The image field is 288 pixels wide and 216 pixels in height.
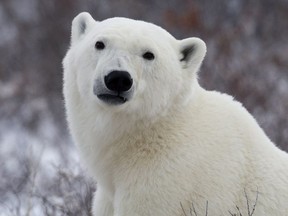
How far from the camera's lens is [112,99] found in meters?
4.49

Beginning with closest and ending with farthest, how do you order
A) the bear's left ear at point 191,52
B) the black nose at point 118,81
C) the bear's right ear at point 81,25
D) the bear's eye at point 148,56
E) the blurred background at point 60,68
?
the black nose at point 118,81 → the bear's eye at point 148,56 → the bear's left ear at point 191,52 → the bear's right ear at point 81,25 → the blurred background at point 60,68

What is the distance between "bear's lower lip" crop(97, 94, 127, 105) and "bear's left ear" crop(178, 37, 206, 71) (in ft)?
1.53

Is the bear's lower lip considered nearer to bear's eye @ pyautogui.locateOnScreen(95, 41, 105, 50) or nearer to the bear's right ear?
bear's eye @ pyautogui.locateOnScreen(95, 41, 105, 50)

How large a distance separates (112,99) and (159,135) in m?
0.30

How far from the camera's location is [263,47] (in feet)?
80.3

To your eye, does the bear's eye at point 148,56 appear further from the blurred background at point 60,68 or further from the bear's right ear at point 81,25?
the blurred background at point 60,68

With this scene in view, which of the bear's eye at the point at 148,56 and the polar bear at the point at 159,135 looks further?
the bear's eye at the point at 148,56

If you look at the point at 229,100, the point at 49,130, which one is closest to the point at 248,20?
the point at 49,130

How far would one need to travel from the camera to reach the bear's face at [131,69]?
446cm

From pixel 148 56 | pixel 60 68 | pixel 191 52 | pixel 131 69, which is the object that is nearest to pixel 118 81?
pixel 131 69

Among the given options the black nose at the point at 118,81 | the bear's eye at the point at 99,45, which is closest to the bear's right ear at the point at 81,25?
the bear's eye at the point at 99,45

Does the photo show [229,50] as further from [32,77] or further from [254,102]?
[254,102]

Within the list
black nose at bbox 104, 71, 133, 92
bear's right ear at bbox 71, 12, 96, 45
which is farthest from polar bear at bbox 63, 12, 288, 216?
bear's right ear at bbox 71, 12, 96, 45

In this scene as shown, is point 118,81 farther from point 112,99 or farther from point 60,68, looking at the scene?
point 60,68
